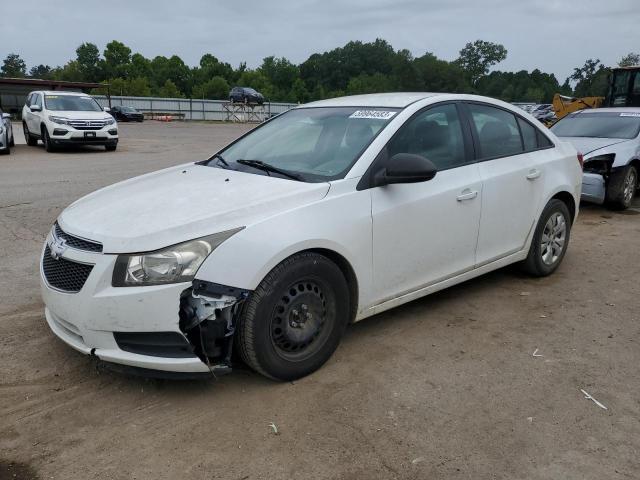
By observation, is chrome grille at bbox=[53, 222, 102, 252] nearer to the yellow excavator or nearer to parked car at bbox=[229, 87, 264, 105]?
the yellow excavator

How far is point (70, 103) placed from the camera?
1655 centimetres

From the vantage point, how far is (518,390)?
329 cm

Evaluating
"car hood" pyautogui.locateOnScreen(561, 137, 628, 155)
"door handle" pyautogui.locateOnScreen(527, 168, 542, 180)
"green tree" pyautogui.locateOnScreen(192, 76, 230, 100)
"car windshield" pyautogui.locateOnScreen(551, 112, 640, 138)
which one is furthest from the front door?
"green tree" pyautogui.locateOnScreen(192, 76, 230, 100)

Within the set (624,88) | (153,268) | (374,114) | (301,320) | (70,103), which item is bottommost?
(301,320)

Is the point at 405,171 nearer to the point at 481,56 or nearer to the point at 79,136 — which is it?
the point at 79,136

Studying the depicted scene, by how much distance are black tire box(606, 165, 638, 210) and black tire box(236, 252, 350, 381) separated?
21.7ft

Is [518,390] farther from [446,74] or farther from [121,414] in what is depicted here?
[446,74]

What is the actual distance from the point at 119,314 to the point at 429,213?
6.93 ft

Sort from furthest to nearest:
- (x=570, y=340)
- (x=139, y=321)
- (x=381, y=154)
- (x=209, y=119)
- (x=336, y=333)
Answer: (x=209, y=119) < (x=570, y=340) < (x=381, y=154) < (x=336, y=333) < (x=139, y=321)

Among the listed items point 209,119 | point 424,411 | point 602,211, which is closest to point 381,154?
point 424,411

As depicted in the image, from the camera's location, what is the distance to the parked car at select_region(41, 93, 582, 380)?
2.96 metres

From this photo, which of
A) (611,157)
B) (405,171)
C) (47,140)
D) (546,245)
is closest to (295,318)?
(405,171)

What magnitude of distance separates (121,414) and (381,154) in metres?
2.20

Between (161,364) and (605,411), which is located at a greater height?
(161,364)
